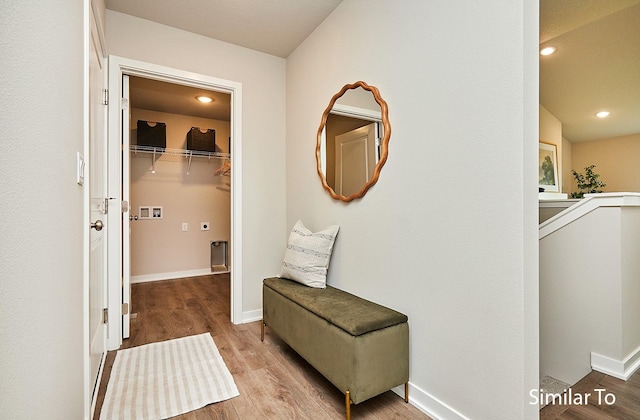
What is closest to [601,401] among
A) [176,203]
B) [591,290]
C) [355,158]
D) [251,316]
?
[591,290]

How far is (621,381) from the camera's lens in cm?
184

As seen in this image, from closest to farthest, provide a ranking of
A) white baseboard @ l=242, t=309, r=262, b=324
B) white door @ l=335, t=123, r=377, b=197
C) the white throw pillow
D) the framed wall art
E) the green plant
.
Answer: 1. white door @ l=335, t=123, r=377, b=197
2. the white throw pillow
3. white baseboard @ l=242, t=309, r=262, b=324
4. the green plant
5. the framed wall art

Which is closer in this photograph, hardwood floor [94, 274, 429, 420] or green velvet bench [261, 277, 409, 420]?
green velvet bench [261, 277, 409, 420]

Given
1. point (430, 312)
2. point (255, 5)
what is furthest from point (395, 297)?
point (255, 5)

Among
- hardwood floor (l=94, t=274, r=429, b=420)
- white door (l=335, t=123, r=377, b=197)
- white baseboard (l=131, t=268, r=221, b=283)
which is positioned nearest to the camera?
hardwood floor (l=94, t=274, r=429, b=420)

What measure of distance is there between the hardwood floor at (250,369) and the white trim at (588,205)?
1.53 m

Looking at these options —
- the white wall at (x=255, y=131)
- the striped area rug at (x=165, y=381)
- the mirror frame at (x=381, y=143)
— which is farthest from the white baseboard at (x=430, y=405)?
the white wall at (x=255, y=131)

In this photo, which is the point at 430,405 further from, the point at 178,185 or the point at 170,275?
the point at 178,185

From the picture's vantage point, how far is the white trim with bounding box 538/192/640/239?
1.84 m

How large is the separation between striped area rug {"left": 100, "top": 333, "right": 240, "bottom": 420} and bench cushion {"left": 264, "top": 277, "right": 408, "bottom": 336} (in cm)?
65

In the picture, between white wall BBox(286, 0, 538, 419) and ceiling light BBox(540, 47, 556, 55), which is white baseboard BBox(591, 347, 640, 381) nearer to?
white wall BBox(286, 0, 538, 419)

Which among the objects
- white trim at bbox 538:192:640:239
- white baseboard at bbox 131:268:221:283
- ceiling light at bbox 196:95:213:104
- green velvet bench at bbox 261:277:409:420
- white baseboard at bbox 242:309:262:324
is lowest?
white baseboard at bbox 242:309:262:324

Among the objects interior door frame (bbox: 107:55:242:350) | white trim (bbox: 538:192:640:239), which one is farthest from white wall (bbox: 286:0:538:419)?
interior door frame (bbox: 107:55:242:350)

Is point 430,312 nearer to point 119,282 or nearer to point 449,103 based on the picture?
point 449,103
